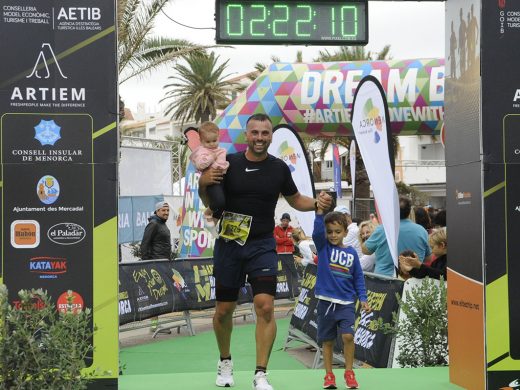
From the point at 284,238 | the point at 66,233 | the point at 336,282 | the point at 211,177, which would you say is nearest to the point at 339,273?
the point at 336,282

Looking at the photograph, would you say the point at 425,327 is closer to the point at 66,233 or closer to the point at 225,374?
the point at 225,374

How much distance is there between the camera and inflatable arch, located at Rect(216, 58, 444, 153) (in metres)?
20.0

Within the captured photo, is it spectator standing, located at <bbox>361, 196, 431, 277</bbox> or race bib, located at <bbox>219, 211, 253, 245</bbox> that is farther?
→ spectator standing, located at <bbox>361, 196, 431, 277</bbox>

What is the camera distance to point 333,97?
800 inches

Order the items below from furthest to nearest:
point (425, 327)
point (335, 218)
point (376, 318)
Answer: point (376, 318) < point (425, 327) < point (335, 218)

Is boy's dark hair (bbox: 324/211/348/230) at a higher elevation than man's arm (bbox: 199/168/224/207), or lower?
lower

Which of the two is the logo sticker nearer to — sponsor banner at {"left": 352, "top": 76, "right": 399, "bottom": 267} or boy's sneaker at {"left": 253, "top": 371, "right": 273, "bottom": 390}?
boy's sneaker at {"left": 253, "top": 371, "right": 273, "bottom": 390}

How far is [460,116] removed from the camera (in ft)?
21.1

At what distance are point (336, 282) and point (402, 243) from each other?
3.30m

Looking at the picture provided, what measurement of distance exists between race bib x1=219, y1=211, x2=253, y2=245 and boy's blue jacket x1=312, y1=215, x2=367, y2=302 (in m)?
0.69

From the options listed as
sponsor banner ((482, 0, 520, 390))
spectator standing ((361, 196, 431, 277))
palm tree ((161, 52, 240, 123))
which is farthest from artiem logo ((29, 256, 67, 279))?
palm tree ((161, 52, 240, 123))

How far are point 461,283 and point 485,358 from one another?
654mm

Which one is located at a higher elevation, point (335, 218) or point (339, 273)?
point (335, 218)

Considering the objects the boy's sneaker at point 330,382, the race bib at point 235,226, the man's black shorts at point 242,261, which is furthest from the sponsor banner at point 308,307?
the race bib at point 235,226
